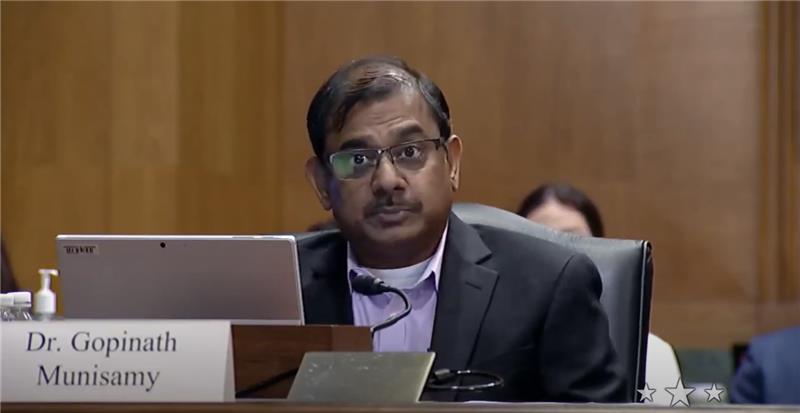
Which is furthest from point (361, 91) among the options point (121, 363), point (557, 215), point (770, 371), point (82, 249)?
point (770, 371)

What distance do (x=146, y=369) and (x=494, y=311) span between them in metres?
0.90

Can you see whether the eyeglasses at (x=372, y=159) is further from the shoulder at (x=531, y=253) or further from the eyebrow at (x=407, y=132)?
the shoulder at (x=531, y=253)

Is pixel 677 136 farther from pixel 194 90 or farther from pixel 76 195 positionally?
pixel 76 195

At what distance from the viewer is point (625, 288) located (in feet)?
8.15

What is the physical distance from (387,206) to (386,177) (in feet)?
0.20

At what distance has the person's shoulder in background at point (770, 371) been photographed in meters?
3.90

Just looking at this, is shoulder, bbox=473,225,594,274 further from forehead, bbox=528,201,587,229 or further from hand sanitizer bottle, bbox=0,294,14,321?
forehead, bbox=528,201,587,229

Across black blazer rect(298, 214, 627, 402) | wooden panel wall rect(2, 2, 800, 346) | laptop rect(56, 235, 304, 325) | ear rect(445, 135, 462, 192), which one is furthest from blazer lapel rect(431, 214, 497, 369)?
wooden panel wall rect(2, 2, 800, 346)

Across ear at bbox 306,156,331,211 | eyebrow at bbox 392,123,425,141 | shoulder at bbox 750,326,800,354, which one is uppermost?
eyebrow at bbox 392,123,425,141

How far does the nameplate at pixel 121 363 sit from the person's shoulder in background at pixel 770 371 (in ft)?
8.65

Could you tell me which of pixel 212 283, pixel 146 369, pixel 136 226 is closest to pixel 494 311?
pixel 212 283

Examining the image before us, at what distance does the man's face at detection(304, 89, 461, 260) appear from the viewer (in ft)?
7.34

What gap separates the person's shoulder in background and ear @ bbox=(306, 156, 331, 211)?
200cm

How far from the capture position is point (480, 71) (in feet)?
15.9
